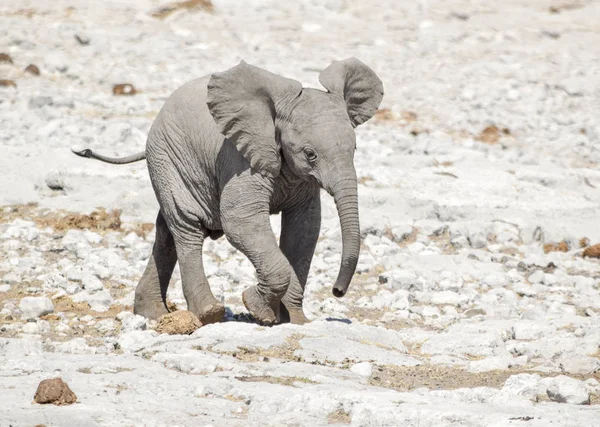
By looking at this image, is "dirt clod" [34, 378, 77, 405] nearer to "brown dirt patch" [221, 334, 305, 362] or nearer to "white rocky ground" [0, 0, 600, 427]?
"white rocky ground" [0, 0, 600, 427]

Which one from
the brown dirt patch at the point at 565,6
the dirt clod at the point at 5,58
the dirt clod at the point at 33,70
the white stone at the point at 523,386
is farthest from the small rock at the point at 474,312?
the brown dirt patch at the point at 565,6

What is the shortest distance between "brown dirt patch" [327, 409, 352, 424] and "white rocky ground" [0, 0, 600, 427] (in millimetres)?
11

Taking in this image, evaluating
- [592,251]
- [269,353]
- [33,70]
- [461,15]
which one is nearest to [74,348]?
[269,353]

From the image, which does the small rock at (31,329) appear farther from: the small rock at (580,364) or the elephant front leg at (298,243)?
the small rock at (580,364)

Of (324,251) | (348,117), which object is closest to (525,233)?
(324,251)

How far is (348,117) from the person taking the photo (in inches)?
329

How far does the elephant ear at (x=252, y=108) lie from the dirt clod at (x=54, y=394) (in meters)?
2.62

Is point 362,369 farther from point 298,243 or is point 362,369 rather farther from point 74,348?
point 74,348

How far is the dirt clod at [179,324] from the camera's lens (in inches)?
329

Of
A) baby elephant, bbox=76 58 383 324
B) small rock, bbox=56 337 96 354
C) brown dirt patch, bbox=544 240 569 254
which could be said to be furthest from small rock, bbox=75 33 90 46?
small rock, bbox=56 337 96 354

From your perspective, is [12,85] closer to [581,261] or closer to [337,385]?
[581,261]

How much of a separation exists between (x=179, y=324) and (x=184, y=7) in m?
19.2

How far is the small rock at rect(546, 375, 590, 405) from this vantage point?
6.57 meters

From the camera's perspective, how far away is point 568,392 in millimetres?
6574
